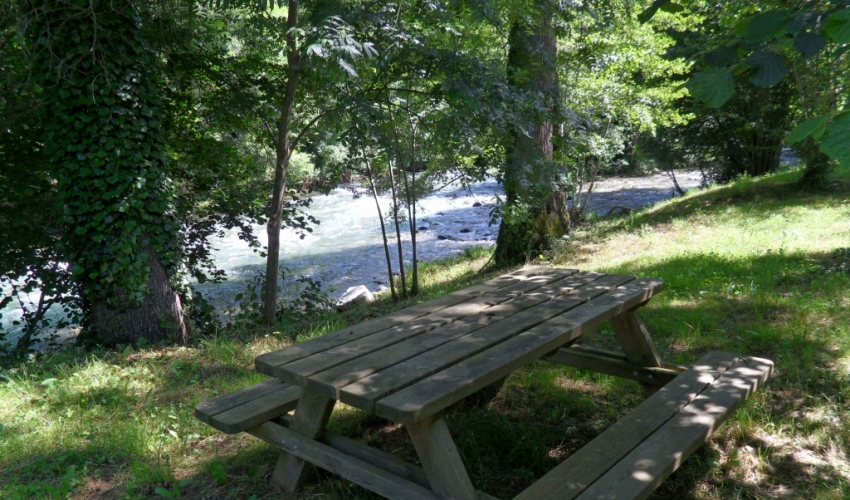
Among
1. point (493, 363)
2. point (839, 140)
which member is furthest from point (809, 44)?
point (493, 363)

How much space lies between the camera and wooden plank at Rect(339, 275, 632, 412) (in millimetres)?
2029

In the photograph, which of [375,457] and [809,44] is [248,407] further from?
[809,44]

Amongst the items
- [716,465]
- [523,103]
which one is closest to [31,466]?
[716,465]

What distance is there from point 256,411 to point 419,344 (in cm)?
82

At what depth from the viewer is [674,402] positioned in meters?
2.69

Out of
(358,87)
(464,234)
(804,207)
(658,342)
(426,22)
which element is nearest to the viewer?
(658,342)

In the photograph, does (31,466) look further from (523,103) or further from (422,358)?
(523,103)

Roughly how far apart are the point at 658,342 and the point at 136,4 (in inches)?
206

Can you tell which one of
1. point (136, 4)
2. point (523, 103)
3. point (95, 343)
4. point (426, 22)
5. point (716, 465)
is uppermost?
point (136, 4)

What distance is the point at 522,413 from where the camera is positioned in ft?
11.5

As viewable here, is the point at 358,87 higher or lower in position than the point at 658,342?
higher

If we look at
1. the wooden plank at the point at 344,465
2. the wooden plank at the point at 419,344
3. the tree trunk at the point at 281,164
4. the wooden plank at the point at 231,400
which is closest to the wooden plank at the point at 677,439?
the wooden plank at the point at 344,465

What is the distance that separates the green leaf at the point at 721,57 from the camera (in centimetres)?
188

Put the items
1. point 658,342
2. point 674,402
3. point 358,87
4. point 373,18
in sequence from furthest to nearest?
point 358,87 < point 373,18 < point 658,342 < point 674,402
